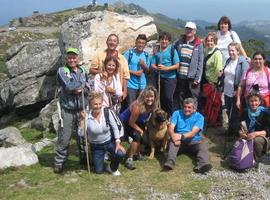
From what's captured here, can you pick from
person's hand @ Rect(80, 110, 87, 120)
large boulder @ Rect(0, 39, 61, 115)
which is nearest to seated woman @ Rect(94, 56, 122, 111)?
person's hand @ Rect(80, 110, 87, 120)

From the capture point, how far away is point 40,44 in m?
22.2

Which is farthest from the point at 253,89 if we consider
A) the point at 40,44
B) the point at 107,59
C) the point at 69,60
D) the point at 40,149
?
the point at 40,44

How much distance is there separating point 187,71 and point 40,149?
583 cm

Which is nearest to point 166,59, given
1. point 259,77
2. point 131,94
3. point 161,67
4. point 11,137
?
point 161,67

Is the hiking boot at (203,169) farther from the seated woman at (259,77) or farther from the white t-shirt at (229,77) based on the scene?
the white t-shirt at (229,77)

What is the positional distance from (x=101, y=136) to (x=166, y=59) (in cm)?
395

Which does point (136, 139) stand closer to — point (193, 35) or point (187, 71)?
point (187, 71)

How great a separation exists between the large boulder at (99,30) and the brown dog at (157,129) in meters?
6.54

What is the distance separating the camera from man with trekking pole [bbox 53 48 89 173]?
11.9 metres

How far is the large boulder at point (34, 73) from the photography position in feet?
71.5

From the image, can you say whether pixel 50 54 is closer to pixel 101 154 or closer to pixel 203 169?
pixel 101 154

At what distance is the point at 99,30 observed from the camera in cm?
1923

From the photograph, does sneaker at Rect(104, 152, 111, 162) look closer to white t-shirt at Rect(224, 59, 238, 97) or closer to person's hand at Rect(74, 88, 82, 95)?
person's hand at Rect(74, 88, 82, 95)

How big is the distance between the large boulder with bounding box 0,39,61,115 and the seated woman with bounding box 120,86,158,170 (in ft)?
31.3
